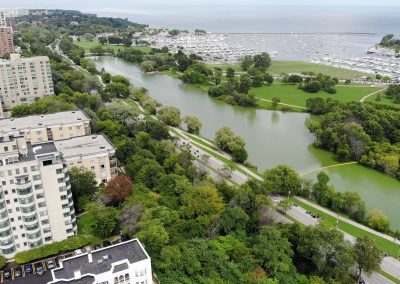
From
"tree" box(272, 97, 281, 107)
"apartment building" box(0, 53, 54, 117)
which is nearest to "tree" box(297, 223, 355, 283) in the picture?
"tree" box(272, 97, 281, 107)

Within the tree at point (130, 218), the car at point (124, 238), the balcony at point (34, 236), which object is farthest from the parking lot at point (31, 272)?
the tree at point (130, 218)

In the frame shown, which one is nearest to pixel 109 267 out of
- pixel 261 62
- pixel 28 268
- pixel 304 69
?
pixel 28 268

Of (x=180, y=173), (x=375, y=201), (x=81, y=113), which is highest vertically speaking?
(x=81, y=113)

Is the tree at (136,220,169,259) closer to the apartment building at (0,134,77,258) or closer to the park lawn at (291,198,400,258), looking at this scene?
the apartment building at (0,134,77,258)

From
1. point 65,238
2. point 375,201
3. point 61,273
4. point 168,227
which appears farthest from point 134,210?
point 375,201

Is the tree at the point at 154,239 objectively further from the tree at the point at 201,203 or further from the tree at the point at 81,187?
the tree at the point at 81,187

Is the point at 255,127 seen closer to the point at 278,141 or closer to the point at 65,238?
the point at 278,141
